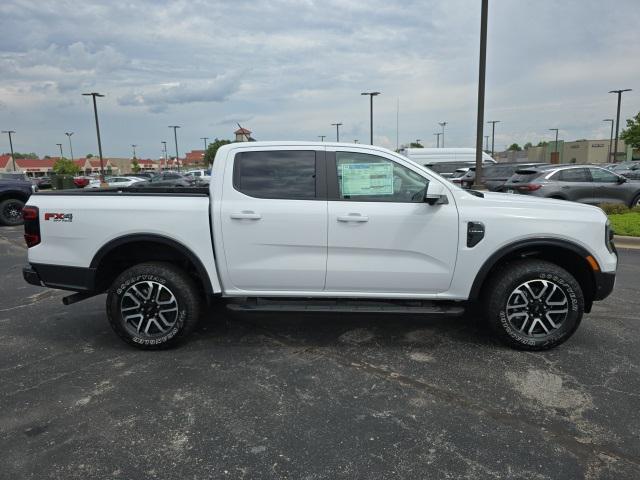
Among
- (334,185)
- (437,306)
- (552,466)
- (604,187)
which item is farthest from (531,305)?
(604,187)

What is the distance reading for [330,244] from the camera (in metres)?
3.94

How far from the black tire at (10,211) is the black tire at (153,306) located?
41.1ft

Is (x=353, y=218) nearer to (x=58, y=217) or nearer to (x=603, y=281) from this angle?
(x=603, y=281)

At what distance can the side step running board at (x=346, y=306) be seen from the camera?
13.0 ft

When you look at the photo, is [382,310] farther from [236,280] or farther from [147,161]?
[147,161]

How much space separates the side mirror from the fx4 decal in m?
3.00

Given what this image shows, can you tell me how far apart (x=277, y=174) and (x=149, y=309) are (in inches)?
63.4

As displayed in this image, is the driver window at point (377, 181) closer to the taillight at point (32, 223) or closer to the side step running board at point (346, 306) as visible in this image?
the side step running board at point (346, 306)

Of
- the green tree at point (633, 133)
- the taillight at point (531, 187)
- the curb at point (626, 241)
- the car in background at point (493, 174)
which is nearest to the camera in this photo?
the curb at point (626, 241)

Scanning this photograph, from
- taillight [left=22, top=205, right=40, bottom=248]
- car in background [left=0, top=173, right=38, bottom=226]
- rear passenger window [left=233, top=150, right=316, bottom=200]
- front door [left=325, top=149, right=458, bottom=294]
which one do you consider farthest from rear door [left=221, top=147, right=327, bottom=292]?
car in background [left=0, top=173, right=38, bottom=226]

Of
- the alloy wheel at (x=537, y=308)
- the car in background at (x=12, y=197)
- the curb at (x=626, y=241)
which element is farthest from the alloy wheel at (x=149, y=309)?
the car in background at (x=12, y=197)

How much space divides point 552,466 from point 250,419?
1787mm

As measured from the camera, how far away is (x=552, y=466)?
258cm

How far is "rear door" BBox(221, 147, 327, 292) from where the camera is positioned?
3.92m
